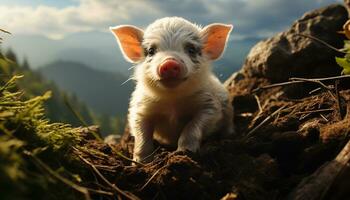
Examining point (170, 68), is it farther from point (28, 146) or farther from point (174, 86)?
point (28, 146)

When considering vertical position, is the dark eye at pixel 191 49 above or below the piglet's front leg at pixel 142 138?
above

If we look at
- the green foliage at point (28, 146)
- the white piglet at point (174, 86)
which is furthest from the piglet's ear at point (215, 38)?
the green foliage at point (28, 146)

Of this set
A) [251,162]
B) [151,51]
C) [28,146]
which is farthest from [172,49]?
Result: [28,146]

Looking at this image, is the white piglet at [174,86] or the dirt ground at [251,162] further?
the white piglet at [174,86]

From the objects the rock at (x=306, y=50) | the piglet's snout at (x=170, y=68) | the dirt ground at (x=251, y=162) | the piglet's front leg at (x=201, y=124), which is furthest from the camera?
the rock at (x=306, y=50)

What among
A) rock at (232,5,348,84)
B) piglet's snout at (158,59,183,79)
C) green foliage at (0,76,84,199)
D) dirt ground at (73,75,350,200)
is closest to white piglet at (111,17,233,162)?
piglet's snout at (158,59,183,79)

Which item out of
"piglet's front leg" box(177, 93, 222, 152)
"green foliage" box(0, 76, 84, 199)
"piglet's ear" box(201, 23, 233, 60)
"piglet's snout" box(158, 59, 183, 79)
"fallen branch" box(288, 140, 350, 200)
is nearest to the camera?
"green foliage" box(0, 76, 84, 199)

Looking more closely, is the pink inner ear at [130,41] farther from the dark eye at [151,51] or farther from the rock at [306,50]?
the rock at [306,50]

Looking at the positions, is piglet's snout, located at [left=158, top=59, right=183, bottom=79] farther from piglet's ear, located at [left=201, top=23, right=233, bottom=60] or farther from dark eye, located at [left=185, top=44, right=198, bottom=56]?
piglet's ear, located at [left=201, top=23, right=233, bottom=60]

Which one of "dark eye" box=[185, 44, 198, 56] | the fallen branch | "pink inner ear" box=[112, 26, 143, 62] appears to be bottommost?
the fallen branch
